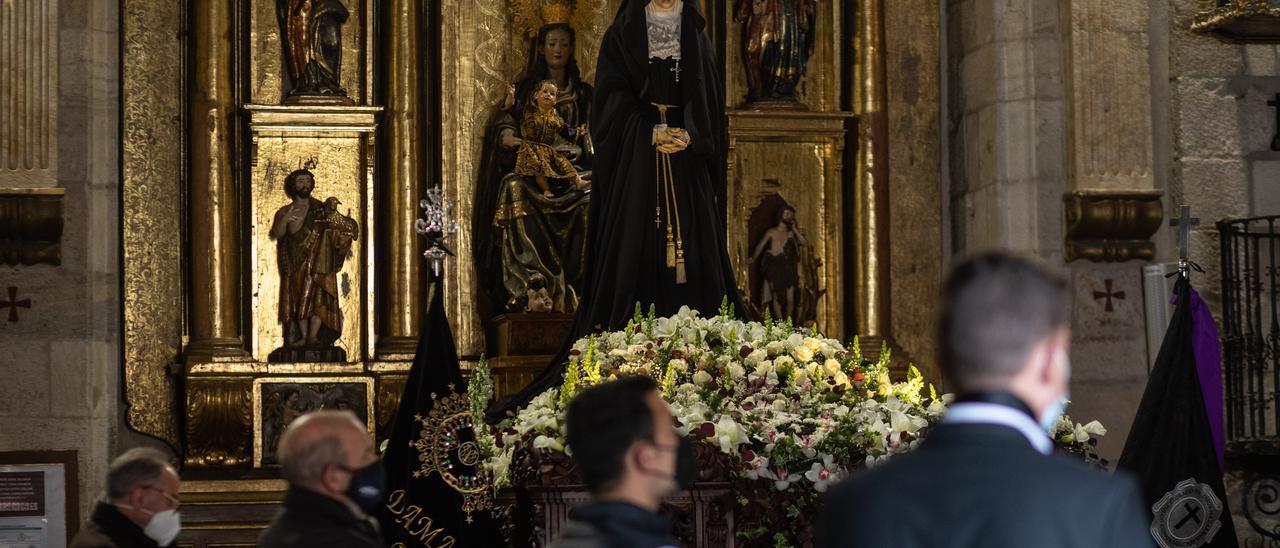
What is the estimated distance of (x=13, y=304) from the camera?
9.00m

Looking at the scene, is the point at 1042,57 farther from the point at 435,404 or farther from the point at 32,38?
the point at 32,38

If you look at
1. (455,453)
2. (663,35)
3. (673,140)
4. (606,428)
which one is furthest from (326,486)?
(663,35)

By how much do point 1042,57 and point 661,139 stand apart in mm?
3030

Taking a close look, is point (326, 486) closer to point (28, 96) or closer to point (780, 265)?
point (28, 96)

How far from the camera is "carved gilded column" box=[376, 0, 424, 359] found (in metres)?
9.99

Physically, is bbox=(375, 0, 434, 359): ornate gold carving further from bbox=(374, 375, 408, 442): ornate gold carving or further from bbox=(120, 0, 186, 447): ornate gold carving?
bbox=(120, 0, 186, 447): ornate gold carving

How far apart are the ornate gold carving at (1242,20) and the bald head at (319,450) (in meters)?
7.62

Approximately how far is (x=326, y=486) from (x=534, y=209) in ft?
21.7

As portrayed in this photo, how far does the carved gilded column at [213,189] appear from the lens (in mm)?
9742

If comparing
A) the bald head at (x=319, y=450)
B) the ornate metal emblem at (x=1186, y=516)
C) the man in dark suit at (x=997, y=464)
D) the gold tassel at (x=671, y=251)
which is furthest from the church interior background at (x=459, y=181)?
the man in dark suit at (x=997, y=464)

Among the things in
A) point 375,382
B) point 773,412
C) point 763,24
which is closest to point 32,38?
point 375,382

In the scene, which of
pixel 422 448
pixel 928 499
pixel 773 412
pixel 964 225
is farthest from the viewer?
pixel 964 225

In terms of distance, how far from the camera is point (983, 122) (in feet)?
32.9

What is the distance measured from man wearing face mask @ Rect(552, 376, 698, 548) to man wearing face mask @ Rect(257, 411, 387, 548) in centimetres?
61
